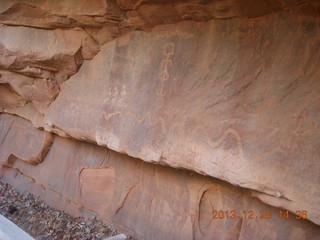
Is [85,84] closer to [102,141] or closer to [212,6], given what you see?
[102,141]

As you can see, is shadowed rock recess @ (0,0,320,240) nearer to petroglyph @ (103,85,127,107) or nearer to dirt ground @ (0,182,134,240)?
petroglyph @ (103,85,127,107)

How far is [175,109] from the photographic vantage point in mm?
2537

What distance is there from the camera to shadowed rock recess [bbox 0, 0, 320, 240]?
1.92 metres

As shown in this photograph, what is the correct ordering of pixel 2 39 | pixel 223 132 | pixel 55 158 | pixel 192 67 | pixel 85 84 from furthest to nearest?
pixel 55 158, pixel 2 39, pixel 85 84, pixel 192 67, pixel 223 132

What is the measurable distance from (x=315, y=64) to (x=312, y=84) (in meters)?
0.12

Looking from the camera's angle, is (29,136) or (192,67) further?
(29,136)

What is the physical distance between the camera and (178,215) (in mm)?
2764

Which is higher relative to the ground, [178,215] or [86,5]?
[86,5]

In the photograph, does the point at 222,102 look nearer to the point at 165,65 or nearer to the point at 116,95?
the point at 165,65

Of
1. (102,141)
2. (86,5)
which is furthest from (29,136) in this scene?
(86,5)
